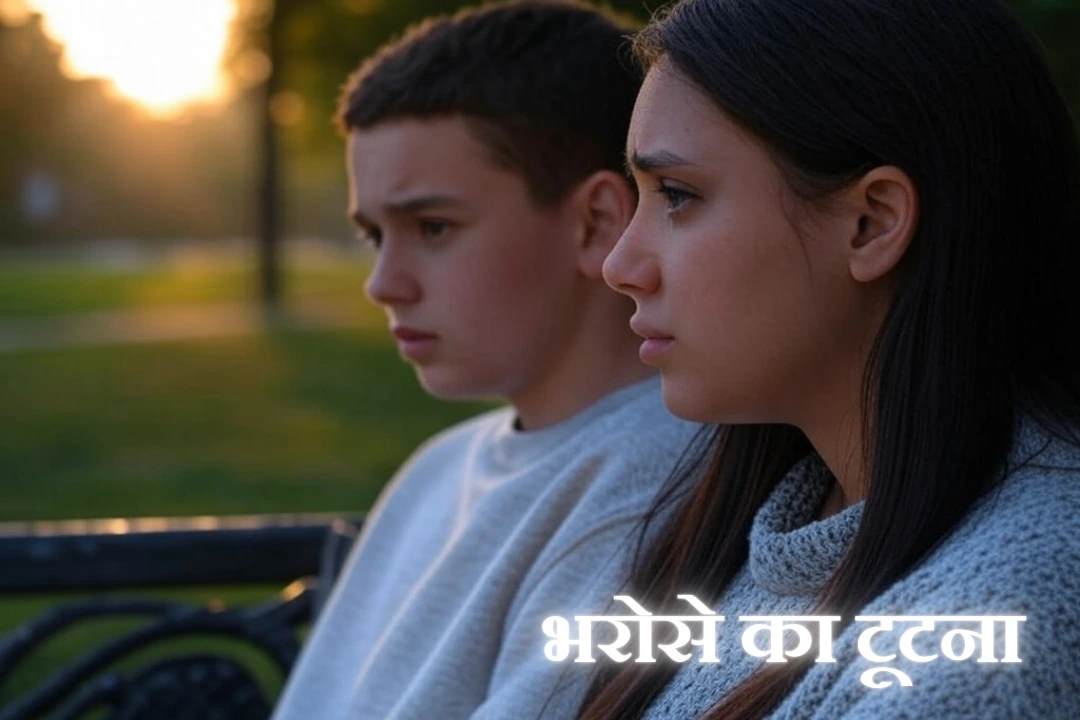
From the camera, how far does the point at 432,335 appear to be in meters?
2.48

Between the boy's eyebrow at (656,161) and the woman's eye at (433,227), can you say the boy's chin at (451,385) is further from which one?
the boy's eyebrow at (656,161)

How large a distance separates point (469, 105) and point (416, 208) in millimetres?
177

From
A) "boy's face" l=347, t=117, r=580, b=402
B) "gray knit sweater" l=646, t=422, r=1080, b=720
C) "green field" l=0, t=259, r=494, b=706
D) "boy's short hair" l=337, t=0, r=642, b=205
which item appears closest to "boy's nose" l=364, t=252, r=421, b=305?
"boy's face" l=347, t=117, r=580, b=402

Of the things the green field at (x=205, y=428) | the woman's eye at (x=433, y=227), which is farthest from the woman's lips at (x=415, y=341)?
the green field at (x=205, y=428)

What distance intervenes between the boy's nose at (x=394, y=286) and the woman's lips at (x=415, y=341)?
0.05 m

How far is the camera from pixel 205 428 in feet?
39.9

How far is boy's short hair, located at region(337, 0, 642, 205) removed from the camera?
2496mm

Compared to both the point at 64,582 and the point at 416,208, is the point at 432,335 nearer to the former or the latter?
the point at 416,208

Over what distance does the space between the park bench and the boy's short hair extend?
0.91 meters

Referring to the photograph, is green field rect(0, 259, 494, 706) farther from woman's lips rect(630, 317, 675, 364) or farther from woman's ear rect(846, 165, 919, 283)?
woman's ear rect(846, 165, 919, 283)

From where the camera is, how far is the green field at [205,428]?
350 inches

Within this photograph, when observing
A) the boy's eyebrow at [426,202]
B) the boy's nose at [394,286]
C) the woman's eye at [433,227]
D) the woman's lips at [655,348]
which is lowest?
the woman's lips at [655,348]

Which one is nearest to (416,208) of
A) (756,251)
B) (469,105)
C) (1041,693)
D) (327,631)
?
(469,105)

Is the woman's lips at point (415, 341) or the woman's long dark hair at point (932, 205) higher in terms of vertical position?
the woman's lips at point (415, 341)
